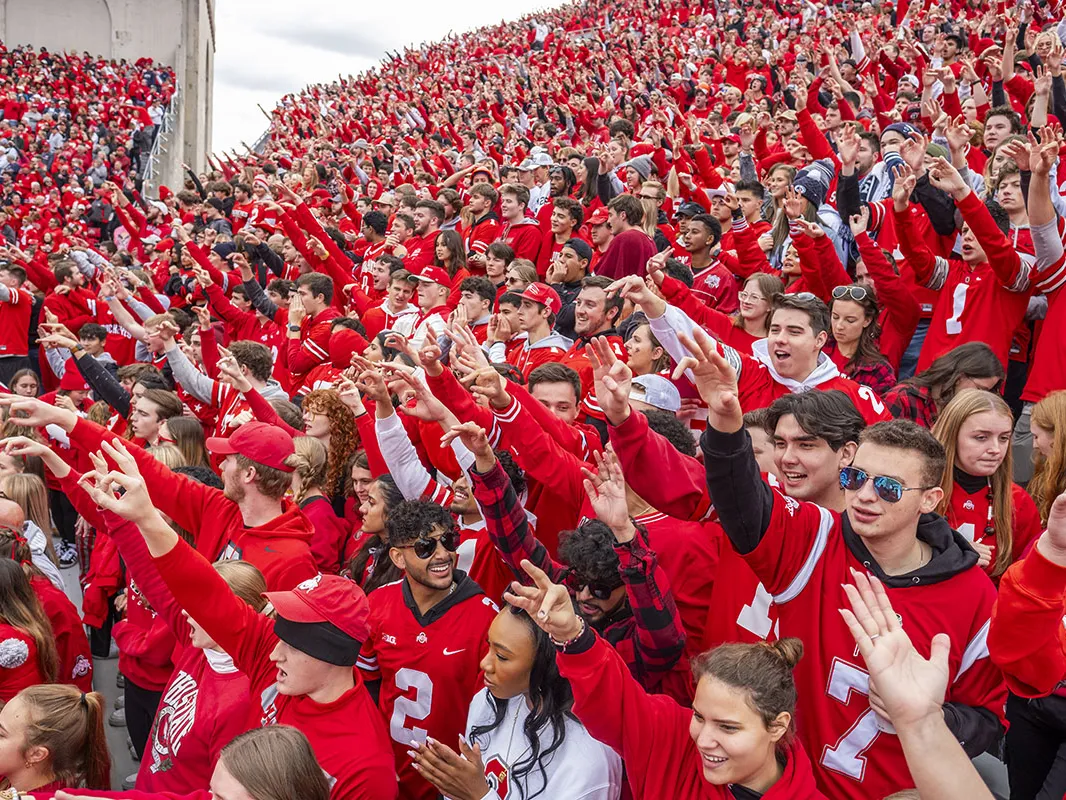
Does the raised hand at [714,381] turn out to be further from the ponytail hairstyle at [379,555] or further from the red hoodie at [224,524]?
the red hoodie at [224,524]

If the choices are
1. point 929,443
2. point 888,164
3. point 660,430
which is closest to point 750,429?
point 660,430

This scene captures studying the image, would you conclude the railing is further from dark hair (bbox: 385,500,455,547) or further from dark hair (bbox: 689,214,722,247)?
dark hair (bbox: 385,500,455,547)

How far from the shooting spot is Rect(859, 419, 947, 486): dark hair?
259 centimetres

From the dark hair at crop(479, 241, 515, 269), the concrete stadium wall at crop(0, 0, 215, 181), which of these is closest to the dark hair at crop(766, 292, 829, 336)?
the dark hair at crop(479, 241, 515, 269)

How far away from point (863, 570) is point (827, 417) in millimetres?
504

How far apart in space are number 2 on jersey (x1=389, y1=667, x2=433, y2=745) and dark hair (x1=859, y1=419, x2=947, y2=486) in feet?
5.15

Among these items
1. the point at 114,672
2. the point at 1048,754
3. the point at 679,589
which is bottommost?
the point at 114,672

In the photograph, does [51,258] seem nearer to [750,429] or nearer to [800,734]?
[750,429]

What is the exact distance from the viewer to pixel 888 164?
7406 millimetres

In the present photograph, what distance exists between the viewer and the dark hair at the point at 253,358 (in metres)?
6.10

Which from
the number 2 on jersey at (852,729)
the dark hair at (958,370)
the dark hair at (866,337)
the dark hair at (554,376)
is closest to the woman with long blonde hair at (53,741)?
the number 2 on jersey at (852,729)

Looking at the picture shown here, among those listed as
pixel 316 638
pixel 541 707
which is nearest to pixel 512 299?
pixel 316 638

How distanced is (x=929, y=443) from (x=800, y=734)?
853 mm

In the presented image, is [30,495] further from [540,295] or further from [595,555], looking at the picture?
[595,555]
